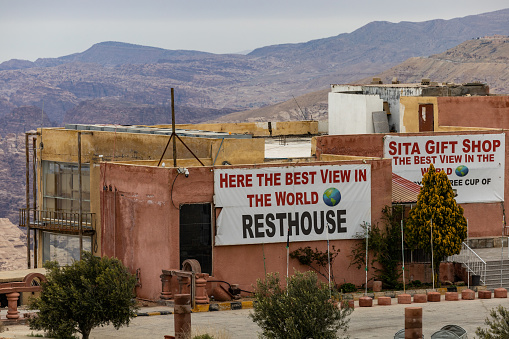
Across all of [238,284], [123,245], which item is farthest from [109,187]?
[238,284]

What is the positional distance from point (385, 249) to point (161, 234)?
8.44 meters

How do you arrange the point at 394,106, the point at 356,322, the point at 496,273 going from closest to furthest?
the point at 356,322, the point at 496,273, the point at 394,106

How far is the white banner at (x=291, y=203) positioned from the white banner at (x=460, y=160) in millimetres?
6009

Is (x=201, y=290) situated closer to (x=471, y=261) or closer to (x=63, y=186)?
(x=471, y=261)

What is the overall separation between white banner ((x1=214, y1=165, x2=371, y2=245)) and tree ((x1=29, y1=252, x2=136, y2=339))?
754 centimetres

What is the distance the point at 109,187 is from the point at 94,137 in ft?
21.9

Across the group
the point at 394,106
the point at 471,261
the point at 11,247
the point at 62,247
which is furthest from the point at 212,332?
the point at 11,247

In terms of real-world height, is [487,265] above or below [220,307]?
above

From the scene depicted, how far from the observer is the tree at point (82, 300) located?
30.5 m

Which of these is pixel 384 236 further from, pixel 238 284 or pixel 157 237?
pixel 157 237

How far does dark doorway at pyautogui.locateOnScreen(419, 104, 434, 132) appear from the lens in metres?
52.3

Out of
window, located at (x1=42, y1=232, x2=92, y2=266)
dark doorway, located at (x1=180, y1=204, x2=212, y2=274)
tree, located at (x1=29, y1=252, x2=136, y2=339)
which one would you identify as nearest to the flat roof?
window, located at (x1=42, y1=232, x2=92, y2=266)

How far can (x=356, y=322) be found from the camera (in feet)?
110

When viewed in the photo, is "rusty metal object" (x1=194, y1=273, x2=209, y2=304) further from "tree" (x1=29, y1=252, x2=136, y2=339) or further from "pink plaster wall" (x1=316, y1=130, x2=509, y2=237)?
"pink plaster wall" (x1=316, y1=130, x2=509, y2=237)
